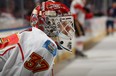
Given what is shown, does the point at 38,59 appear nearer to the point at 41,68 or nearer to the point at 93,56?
the point at 41,68

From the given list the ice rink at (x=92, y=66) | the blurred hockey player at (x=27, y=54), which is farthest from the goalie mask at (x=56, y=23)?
the ice rink at (x=92, y=66)

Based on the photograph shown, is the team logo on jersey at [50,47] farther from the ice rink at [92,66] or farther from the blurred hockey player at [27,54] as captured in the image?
the ice rink at [92,66]

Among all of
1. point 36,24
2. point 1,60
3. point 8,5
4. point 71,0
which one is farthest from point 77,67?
point 1,60

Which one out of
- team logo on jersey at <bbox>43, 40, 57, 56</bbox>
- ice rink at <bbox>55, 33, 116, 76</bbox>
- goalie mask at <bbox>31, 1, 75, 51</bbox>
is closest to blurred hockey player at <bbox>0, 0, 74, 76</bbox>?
team logo on jersey at <bbox>43, 40, 57, 56</bbox>

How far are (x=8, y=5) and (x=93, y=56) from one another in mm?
2985

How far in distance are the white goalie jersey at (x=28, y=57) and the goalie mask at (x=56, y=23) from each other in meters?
0.35

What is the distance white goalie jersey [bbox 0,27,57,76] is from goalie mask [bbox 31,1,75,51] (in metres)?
0.35

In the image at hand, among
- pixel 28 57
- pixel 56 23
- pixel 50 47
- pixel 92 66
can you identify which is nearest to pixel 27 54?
pixel 28 57

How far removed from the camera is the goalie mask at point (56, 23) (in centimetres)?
249

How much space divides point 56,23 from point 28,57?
→ 1.54 ft

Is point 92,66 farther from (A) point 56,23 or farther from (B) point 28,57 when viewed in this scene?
(B) point 28,57

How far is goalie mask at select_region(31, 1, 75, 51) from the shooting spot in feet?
8.18

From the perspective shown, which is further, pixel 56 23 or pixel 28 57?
pixel 56 23

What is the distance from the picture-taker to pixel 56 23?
2.49 metres
